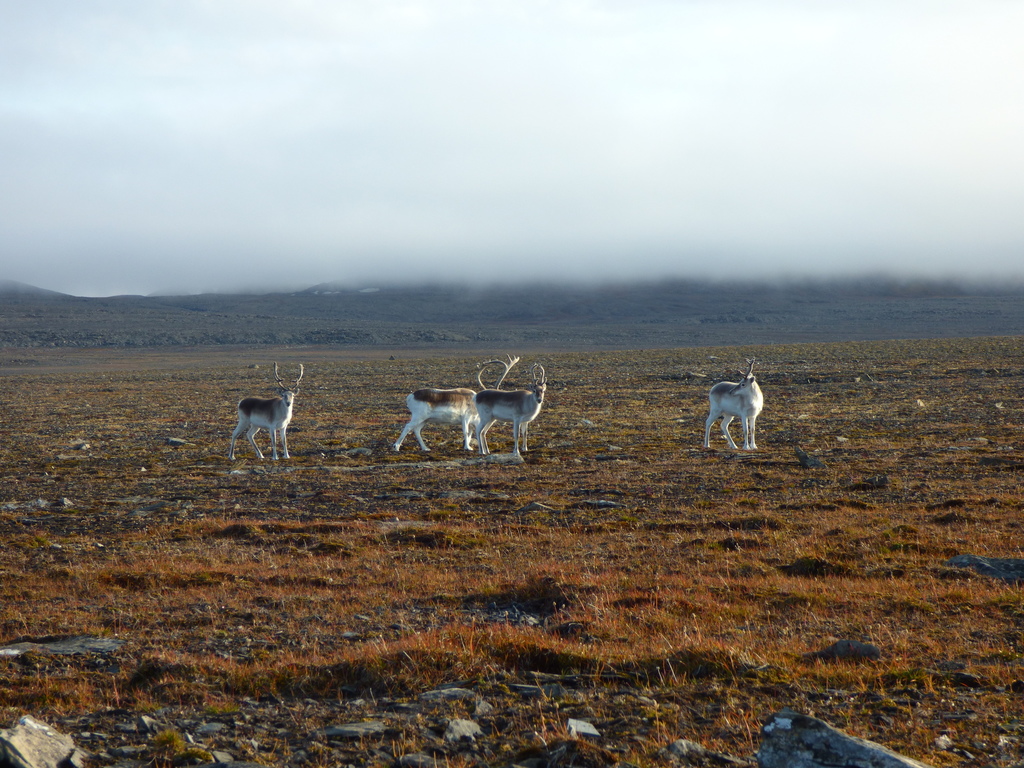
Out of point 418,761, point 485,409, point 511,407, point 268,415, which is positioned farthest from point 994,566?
point 268,415

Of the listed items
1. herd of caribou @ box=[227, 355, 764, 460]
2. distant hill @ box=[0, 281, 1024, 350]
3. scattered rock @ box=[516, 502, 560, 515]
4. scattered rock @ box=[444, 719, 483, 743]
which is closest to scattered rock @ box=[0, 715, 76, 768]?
scattered rock @ box=[444, 719, 483, 743]

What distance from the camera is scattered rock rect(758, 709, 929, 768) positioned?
4.50 m

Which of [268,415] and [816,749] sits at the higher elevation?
[816,749]

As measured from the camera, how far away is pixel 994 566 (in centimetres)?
1006

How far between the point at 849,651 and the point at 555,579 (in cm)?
360

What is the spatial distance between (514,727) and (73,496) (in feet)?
47.6

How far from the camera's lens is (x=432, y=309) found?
7530 inches

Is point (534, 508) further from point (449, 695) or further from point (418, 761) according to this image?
point (418, 761)

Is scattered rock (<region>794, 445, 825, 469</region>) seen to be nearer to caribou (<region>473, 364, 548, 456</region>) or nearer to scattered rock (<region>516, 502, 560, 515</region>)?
caribou (<region>473, 364, 548, 456</region>)

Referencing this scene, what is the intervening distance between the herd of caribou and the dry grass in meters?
0.92

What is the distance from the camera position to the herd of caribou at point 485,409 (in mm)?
23250

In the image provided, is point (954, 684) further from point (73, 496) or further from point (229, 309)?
point (229, 309)

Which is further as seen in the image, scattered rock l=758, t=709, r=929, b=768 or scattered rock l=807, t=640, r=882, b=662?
scattered rock l=807, t=640, r=882, b=662

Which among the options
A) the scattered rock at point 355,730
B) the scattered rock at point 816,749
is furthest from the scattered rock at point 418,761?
the scattered rock at point 816,749
